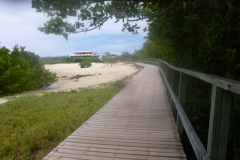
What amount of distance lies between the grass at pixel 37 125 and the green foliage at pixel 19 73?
7.97 metres

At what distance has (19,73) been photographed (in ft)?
51.9

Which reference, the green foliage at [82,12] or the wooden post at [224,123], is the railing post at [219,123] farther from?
the green foliage at [82,12]

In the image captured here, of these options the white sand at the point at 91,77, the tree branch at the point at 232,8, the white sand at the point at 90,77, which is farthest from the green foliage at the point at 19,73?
the tree branch at the point at 232,8

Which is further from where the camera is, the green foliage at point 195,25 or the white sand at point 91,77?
the white sand at point 91,77

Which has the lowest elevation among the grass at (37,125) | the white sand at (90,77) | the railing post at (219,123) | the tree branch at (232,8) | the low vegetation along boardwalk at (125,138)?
the white sand at (90,77)

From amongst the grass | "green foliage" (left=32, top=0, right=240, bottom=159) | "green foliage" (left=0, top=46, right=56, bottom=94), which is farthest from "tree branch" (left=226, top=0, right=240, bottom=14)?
"green foliage" (left=0, top=46, right=56, bottom=94)

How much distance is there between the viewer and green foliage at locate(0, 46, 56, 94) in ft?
49.8

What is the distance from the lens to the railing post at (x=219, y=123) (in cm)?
154

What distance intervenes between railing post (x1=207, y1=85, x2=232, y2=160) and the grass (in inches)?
120

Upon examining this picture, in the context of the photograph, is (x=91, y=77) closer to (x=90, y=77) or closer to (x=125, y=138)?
(x=90, y=77)

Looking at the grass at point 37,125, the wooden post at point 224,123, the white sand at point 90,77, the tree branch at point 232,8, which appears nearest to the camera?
the wooden post at point 224,123

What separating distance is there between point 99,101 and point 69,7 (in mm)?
4671

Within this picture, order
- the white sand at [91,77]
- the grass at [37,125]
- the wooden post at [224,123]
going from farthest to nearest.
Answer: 1. the white sand at [91,77]
2. the grass at [37,125]
3. the wooden post at [224,123]

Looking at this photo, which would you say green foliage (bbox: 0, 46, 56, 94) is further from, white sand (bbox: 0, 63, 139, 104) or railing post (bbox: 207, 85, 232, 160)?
railing post (bbox: 207, 85, 232, 160)
